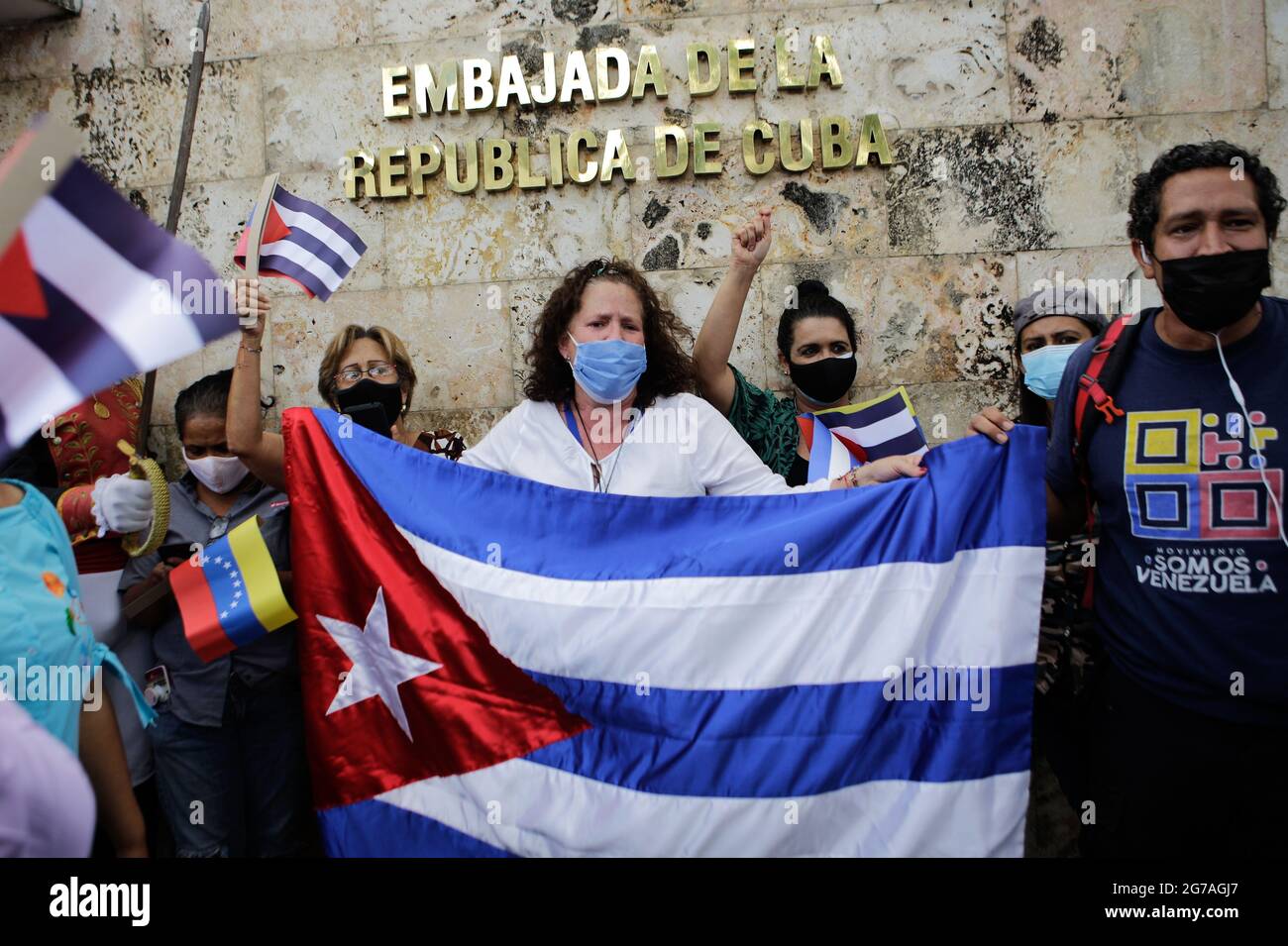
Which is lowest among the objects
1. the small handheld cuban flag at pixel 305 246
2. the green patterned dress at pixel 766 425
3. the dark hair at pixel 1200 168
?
the green patterned dress at pixel 766 425

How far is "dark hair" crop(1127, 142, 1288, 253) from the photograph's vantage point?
2115mm

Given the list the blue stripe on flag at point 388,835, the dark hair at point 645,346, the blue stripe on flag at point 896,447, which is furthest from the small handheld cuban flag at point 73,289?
the blue stripe on flag at point 896,447

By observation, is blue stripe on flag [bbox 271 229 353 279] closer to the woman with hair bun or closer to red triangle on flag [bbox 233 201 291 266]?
red triangle on flag [bbox 233 201 291 266]

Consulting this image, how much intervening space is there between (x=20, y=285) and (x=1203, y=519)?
2.52 meters

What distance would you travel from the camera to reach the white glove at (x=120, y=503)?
2635mm

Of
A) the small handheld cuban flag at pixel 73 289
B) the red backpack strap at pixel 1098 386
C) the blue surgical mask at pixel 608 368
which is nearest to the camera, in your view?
the small handheld cuban flag at pixel 73 289

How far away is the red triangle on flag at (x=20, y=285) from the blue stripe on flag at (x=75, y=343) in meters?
0.01

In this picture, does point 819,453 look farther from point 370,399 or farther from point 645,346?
point 370,399

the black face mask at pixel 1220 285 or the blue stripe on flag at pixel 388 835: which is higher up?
the black face mask at pixel 1220 285

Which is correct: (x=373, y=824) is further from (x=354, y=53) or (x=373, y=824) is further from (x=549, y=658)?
(x=354, y=53)

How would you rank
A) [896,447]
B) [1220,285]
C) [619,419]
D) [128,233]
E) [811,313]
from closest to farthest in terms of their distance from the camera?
[128,233] → [1220,285] → [619,419] → [896,447] → [811,313]

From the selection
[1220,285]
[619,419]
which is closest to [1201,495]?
[1220,285]

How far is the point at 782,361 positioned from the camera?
12.1 ft

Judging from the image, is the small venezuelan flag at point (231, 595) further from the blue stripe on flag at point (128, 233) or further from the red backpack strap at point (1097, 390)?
the red backpack strap at point (1097, 390)
